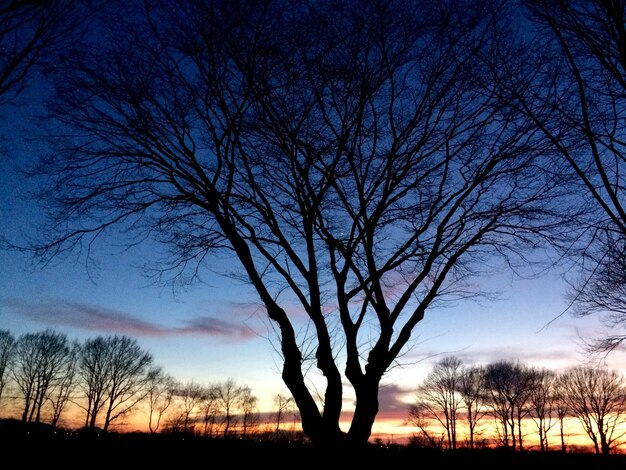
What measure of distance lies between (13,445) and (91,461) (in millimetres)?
2012

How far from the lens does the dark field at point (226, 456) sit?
22.3ft

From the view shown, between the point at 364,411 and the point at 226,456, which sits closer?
the point at 364,411

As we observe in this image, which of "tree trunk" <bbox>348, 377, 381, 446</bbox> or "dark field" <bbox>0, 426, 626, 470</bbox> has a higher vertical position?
"tree trunk" <bbox>348, 377, 381, 446</bbox>

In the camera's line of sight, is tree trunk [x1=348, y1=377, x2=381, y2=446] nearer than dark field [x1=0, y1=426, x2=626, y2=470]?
Yes

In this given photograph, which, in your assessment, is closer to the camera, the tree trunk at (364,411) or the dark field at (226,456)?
the tree trunk at (364,411)

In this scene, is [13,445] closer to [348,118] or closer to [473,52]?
[348,118]

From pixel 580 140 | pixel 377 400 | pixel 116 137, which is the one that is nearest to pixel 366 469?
pixel 377 400

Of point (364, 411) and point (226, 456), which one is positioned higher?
point (364, 411)

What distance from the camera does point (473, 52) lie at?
6660mm

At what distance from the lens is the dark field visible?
6797 millimetres

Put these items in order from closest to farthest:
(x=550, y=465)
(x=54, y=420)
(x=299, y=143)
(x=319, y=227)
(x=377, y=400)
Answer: (x=377, y=400) → (x=299, y=143) → (x=319, y=227) → (x=550, y=465) → (x=54, y=420)

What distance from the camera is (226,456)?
27.6 ft

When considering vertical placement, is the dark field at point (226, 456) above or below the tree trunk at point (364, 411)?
below

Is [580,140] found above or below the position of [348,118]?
below
